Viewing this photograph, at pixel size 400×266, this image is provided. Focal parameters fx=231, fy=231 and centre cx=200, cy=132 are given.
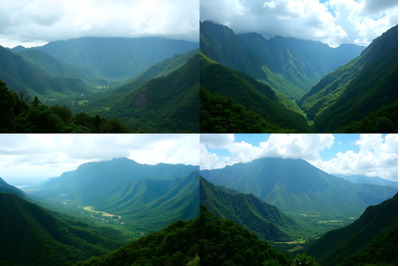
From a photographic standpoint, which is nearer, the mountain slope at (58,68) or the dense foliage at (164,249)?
the dense foliage at (164,249)

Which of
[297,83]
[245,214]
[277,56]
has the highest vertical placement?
[277,56]

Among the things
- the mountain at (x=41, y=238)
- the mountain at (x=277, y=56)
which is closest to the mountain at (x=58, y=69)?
the mountain at (x=41, y=238)

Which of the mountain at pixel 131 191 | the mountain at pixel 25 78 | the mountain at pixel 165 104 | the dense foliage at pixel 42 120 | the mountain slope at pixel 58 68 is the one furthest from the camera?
the mountain slope at pixel 58 68

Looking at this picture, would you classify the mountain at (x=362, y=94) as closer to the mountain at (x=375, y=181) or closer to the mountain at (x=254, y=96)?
the mountain at (x=254, y=96)

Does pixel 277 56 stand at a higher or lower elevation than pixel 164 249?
higher

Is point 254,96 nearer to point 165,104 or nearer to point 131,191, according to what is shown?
point 165,104

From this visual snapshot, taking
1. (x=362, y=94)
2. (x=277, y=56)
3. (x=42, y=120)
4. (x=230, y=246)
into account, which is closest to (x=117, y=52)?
(x=42, y=120)

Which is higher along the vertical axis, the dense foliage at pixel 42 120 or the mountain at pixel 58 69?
the mountain at pixel 58 69
